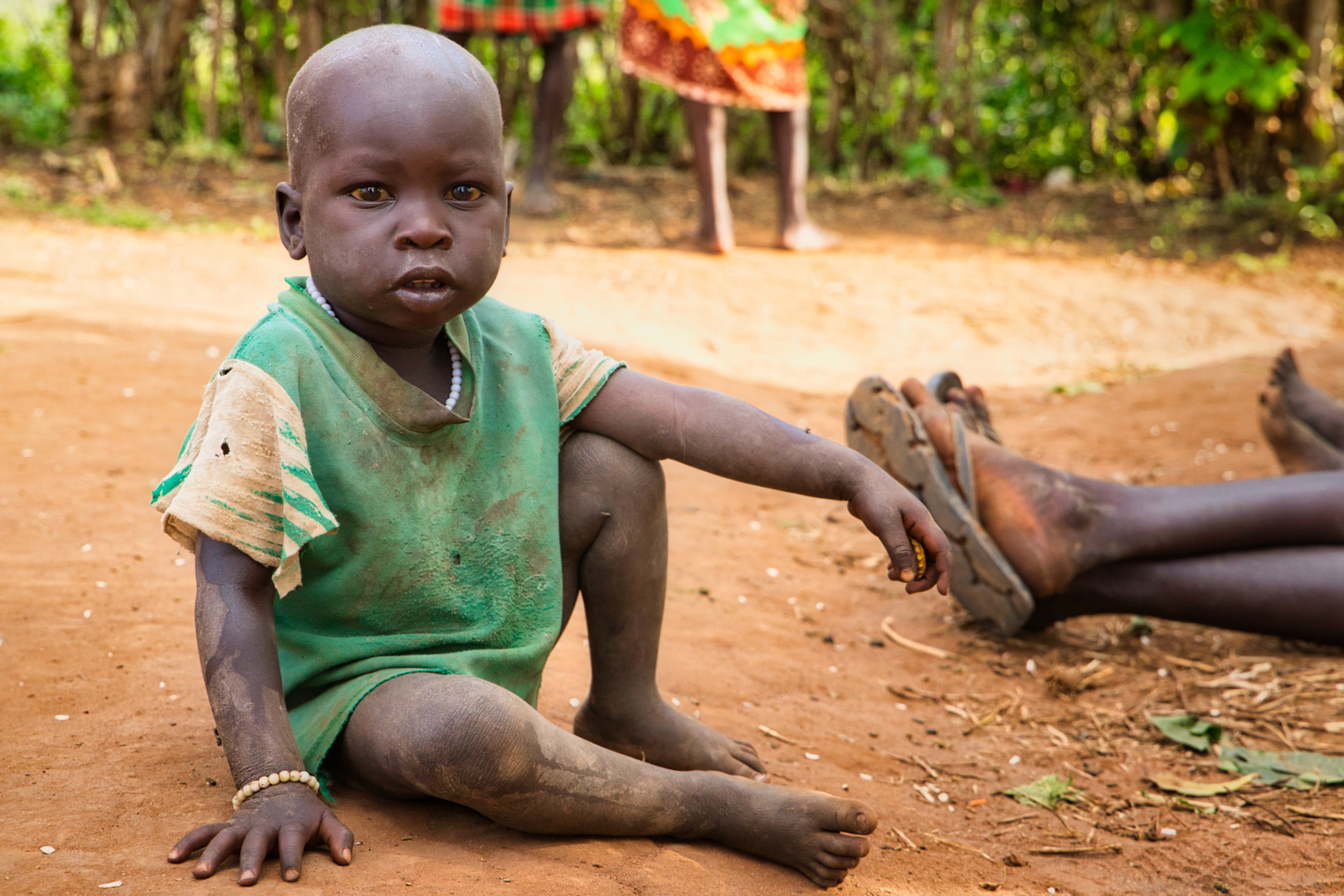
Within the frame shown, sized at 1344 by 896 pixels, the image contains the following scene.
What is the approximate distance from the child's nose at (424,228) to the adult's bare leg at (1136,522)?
1.46 m

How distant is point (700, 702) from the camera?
2.34 m

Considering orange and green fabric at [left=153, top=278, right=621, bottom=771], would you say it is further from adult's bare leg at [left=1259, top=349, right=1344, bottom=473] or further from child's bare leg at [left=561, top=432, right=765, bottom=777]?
adult's bare leg at [left=1259, top=349, right=1344, bottom=473]

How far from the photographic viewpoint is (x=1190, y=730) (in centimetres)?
244

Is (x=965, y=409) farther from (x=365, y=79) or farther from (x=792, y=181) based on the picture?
(x=792, y=181)

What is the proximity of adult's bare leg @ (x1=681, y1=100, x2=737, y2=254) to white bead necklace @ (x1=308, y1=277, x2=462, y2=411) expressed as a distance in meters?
4.48

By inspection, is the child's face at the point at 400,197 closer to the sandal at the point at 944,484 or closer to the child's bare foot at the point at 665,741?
the child's bare foot at the point at 665,741

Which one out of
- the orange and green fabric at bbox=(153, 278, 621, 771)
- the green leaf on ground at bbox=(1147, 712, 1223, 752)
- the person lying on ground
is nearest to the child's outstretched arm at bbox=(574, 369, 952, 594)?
the orange and green fabric at bbox=(153, 278, 621, 771)

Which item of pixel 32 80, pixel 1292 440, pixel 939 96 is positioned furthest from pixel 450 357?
pixel 32 80

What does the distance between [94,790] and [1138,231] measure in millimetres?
6674

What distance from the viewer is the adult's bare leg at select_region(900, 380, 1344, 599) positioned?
8.61 ft

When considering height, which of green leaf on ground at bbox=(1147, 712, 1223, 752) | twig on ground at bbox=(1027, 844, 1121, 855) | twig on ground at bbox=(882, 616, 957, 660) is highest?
twig on ground at bbox=(1027, 844, 1121, 855)

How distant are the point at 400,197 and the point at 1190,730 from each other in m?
1.92

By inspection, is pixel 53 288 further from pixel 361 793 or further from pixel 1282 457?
pixel 1282 457

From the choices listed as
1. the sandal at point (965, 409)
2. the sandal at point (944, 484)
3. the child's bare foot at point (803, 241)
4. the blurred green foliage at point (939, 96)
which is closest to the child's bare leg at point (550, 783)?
the sandal at point (944, 484)
